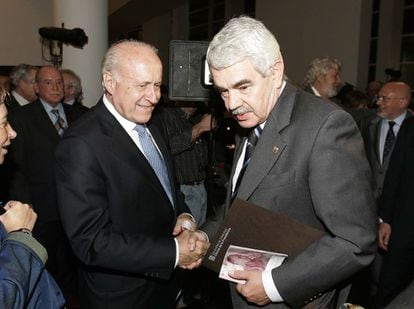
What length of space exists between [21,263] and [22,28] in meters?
7.23

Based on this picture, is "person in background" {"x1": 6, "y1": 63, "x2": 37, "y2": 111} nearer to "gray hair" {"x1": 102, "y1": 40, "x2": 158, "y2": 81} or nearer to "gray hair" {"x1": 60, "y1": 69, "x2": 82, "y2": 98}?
"gray hair" {"x1": 60, "y1": 69, "x2": 82, "y2": 98}

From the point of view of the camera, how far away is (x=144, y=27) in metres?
14.9

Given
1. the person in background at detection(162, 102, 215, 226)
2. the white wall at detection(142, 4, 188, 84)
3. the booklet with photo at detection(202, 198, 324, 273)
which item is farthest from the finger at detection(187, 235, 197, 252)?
the white wall at detection(142, 4, 188, 84)

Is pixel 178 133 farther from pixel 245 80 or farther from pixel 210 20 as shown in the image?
pixel 210 20

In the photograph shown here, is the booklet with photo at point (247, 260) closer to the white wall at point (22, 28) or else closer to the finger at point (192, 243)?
the finger at point (192, 243)

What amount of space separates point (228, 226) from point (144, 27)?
47.6 feet

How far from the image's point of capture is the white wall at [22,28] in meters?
7.16

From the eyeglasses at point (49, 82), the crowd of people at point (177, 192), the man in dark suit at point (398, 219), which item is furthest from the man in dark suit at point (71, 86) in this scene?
the man in dark suit at point (398, 219)

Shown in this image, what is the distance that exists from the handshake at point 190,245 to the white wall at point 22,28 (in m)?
6.65

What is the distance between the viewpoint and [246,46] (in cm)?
128

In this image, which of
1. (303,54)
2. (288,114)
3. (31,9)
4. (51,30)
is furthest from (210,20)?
(288,114)

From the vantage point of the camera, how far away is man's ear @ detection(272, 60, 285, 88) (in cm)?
135

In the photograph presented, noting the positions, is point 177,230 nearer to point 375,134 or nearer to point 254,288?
point 254,288

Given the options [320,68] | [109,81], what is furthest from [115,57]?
[320,68]
